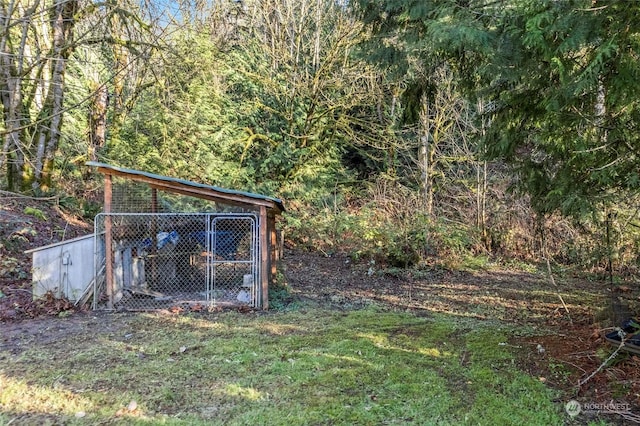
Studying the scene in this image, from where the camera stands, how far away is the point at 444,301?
288 inches

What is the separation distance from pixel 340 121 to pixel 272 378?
9.98 m

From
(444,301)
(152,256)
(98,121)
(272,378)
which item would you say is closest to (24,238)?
(152,256)

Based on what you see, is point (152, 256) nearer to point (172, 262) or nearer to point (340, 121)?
point (172, 262)

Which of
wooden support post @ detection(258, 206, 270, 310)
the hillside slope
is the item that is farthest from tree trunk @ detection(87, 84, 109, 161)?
wooden support post @ detection(258, 206, 270, 310)

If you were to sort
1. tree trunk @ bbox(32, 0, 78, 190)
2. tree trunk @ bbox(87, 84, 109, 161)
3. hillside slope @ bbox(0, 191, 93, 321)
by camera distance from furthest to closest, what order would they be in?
1. tree trunk @ bbox(87, 84, 109, 161)
2. tree trunk @ bbox(32, 0, 78, 190)
3. hillside slope @ bbox(0, 191, 93, 321)

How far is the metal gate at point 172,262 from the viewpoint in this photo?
599cm

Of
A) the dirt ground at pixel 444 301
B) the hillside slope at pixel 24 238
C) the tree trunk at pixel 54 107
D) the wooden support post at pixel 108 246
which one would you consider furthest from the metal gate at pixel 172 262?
the tree trunk at pixel 54 107

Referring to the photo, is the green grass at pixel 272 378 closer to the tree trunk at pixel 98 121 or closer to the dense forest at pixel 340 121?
the dense forest at pixel 340 121

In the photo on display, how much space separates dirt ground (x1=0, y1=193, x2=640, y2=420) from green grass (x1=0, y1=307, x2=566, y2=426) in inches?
14.8

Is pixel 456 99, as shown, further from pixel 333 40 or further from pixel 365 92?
pixel 333 40

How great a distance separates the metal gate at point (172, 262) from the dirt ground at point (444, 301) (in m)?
→ 0.73

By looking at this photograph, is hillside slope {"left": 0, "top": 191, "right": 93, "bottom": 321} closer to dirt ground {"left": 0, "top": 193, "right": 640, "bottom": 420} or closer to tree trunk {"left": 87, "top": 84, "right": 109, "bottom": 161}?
dirt ground {"left": 0, "top": 193, "right": 640, "bottom": 420}

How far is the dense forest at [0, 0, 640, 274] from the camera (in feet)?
13.3

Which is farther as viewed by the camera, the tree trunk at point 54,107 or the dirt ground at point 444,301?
the tree trunk at point 54,107
